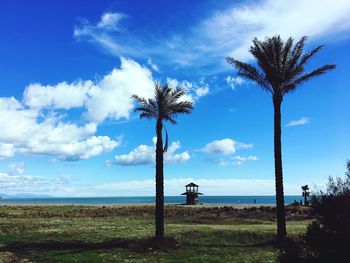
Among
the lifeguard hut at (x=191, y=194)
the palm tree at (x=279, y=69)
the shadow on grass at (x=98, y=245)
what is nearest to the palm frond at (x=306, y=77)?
the palm tree at (x=279, y=69)

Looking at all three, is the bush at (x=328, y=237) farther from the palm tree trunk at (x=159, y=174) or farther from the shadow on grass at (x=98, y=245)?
the palm tree trunk at (x=159, y=174)

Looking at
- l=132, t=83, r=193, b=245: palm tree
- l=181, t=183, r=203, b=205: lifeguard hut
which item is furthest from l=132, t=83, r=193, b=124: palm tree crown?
l=181, t=183, r=203, b=205: lifeguard hut

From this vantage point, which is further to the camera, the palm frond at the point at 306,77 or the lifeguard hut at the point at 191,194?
the lifeguard hut at the point at 191,194

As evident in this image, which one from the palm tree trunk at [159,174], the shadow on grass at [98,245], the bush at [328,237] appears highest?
the palm tree trunk at [159,174]

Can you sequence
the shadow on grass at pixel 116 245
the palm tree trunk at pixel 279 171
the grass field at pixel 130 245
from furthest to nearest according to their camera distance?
the palm tree trunk at pixel 279 171
the shadow on grass at pixel 116 245
the grass field at pixel 130 245

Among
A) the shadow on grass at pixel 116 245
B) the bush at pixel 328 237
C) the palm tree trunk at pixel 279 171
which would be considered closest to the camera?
the bush at pixel 328 237

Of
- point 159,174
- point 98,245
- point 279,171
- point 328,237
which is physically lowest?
point 98,245

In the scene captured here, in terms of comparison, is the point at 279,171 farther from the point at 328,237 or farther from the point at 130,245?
the point at 328,237

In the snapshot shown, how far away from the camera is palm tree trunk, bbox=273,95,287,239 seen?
89.9 ft

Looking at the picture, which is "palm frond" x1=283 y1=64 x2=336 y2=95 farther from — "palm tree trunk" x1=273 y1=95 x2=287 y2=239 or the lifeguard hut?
the lifeguard hut

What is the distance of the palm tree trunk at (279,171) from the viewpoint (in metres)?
27.4

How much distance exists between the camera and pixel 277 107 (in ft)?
95.1

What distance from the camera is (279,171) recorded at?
2833 cm

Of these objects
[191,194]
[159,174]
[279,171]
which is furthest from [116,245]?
[191,194]
